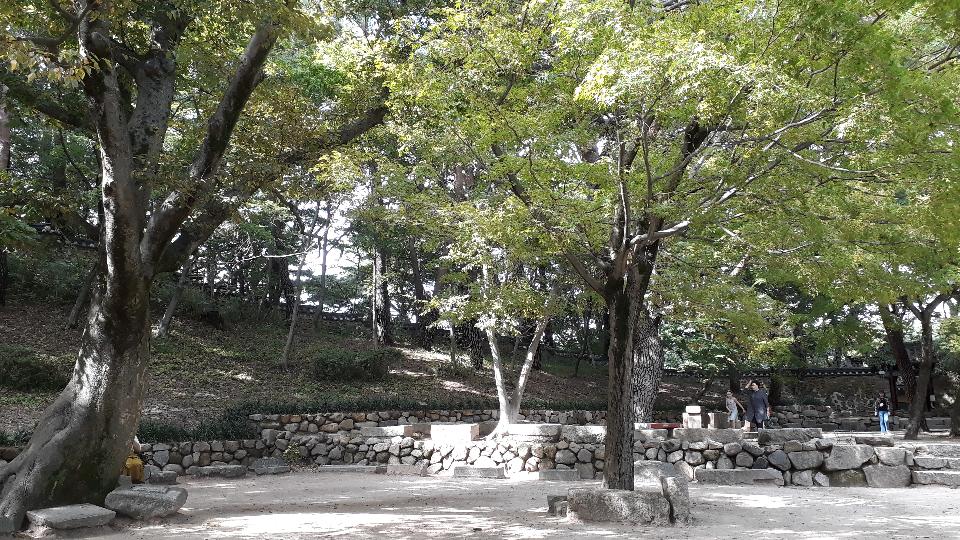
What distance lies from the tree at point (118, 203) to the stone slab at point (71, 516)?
0.65ft

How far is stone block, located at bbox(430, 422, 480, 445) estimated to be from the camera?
13000 mm

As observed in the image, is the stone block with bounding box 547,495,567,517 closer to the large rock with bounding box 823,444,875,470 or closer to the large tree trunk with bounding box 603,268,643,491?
the large tree trunk with bounding box 603,268,643,491

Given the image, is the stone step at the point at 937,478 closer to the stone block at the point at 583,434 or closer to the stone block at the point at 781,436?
the stone block at the point at 781,436

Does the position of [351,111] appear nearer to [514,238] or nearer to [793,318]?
[514,238]

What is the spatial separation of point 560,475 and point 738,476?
3.12m

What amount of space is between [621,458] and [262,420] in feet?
30.9

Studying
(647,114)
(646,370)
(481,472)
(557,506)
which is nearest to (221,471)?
(481,472)

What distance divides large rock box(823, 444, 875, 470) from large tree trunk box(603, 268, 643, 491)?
5.40 metres

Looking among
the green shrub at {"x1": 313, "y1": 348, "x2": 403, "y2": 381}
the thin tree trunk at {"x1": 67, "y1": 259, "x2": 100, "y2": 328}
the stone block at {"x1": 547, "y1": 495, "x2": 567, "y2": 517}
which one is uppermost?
the thin tree trunk at {"x1": 67, "y1": 259, "x2": 100, "y2": 328}

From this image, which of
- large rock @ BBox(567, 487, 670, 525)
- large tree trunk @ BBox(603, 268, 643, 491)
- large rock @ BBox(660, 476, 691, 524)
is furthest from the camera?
large tree trunk @ BBox(603, 268, 643, 491)

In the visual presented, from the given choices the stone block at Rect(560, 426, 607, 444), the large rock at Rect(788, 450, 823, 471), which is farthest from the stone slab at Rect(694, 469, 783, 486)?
the stone block at Rect(560, 426, 607, 444)

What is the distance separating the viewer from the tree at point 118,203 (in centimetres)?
665

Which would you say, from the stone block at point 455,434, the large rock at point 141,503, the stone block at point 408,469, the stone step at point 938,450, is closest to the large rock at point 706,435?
the stone step at point 938,450

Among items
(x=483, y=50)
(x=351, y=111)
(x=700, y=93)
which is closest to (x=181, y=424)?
(x=351, y=111)
